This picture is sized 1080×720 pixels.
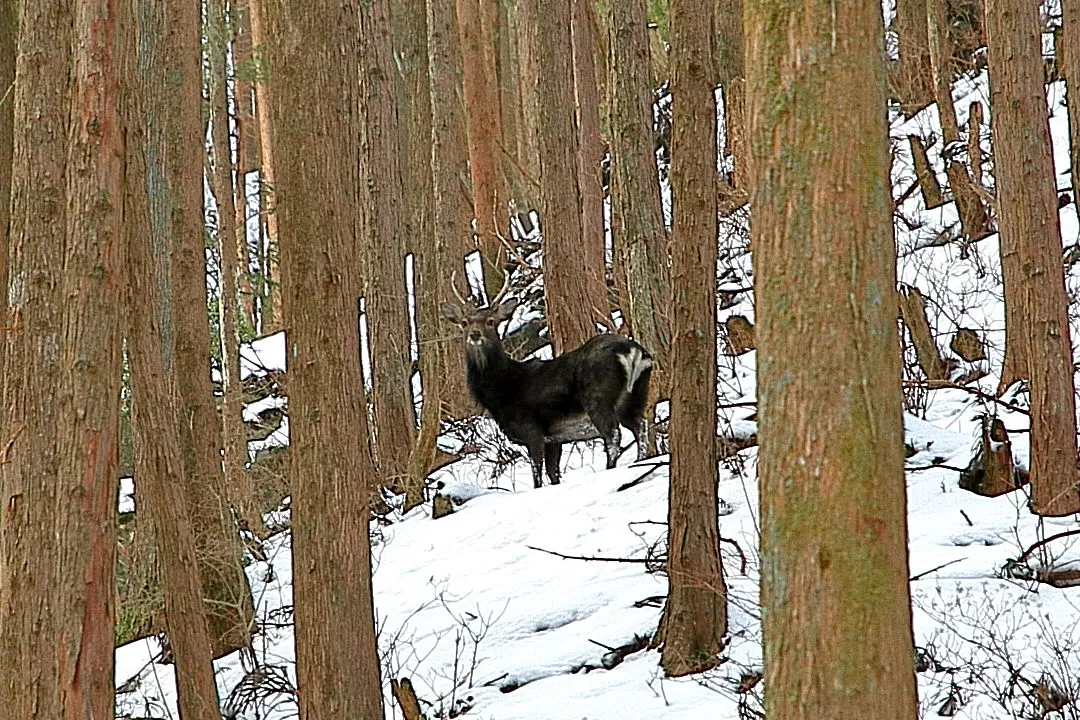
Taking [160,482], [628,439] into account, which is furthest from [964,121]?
[160,482]

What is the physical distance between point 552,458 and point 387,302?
2.40 meters

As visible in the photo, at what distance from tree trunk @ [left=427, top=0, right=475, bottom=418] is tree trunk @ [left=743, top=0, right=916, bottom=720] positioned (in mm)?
12025

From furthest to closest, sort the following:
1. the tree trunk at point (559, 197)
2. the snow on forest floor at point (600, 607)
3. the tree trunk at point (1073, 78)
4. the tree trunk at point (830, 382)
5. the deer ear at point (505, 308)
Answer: the tree trunk at point (559, 197), the deer ear at point (505, 308), the tree trunk at point (1073, 78), the snow on forest floor at point (600, 607), the tree trunk at point (830, 382)

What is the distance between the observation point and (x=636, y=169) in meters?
12.2

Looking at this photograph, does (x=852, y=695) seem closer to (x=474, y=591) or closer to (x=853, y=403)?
(x=853, y=403)

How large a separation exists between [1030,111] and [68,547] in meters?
6.50

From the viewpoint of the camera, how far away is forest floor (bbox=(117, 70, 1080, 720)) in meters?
6.98

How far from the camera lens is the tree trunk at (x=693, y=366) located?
7.31m

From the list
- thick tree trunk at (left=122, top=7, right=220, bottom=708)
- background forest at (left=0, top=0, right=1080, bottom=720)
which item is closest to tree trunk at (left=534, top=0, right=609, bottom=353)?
background forest at (left=0, top=0, right=1080, bottom=720)

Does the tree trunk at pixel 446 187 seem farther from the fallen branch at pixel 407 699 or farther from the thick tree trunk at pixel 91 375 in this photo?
the thick tree trunk at pixel 91 375

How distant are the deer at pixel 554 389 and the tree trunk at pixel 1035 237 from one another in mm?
3982

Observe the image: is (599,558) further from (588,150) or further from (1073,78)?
(588,150)

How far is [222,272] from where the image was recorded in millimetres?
18797

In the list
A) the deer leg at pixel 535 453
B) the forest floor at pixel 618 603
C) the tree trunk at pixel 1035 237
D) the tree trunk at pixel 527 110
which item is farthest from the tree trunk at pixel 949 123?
the tree trunk at pixel 1035 237
